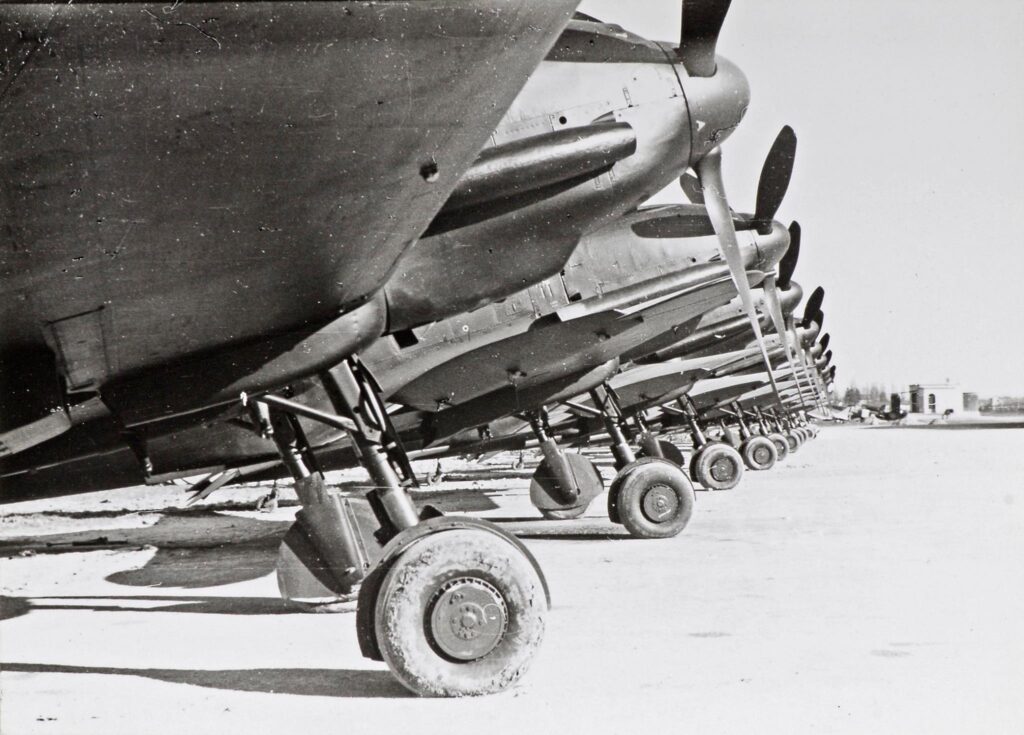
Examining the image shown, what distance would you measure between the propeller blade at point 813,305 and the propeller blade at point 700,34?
65.1ft

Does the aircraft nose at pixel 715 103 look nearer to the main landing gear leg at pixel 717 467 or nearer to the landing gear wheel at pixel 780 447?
the main landing gear leg at pixel 717 467

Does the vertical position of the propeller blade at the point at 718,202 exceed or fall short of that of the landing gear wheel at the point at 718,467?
it exceeds it

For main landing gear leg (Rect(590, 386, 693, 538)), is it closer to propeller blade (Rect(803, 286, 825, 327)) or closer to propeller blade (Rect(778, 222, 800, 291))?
propeller blade (Rect(778, 222, 800, 291))

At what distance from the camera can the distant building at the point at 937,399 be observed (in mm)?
98750

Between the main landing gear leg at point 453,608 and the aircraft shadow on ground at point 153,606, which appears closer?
the main landing gear leg at point 453,608

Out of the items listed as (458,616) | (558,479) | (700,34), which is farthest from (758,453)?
(458,616)

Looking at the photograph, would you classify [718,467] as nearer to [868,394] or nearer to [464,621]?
[464,621]

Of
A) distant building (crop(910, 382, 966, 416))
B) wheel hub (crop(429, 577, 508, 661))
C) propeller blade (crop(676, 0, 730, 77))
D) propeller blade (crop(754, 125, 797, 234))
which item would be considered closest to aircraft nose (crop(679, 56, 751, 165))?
propeller blade (crop(676, 0, 730, 77))

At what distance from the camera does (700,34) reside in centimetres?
588

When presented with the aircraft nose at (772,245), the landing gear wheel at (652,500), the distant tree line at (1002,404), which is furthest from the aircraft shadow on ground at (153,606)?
the distant tree line at (1002,404)

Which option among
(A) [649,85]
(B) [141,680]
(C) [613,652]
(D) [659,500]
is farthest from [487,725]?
(D) [659,500]

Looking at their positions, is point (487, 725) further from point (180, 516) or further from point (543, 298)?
point (180, 516)

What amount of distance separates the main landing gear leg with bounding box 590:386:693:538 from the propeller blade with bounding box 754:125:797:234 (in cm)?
350

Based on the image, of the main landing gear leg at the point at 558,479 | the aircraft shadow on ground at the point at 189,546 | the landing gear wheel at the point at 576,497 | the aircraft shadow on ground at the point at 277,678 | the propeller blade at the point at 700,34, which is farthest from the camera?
the landing gear wheel at the point at 576,497
